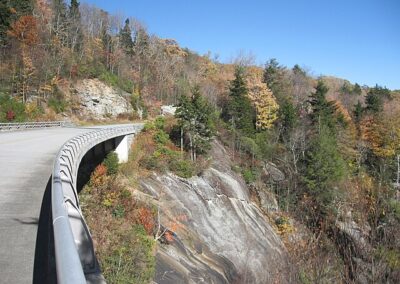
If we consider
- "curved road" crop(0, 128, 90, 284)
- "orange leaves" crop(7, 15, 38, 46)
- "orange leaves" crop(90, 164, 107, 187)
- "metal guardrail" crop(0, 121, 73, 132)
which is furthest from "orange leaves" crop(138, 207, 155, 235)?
"orange leaves" crop(7, 15, 38, 46)

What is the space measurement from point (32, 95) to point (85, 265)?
164ft

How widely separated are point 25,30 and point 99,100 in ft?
47.1

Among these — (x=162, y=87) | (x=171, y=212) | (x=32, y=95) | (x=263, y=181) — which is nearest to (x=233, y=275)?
(x=171, y=212)

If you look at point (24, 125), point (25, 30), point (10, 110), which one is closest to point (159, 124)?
point (24, 125)

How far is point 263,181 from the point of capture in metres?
45.1

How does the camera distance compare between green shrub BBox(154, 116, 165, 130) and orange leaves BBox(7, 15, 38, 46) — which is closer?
green shrub BBox(154, 116, 165, 130)

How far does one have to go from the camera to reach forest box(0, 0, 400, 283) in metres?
35.6

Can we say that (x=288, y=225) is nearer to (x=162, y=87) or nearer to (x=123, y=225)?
(x=123, y=225)

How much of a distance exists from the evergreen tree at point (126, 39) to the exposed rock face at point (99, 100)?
20841mm

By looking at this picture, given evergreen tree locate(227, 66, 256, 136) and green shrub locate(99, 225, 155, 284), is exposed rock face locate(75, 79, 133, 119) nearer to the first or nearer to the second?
evergreen tree locate(227, 66, 256, 136)

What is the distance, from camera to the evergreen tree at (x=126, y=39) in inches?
3157

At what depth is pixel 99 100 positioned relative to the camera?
57.2 meters

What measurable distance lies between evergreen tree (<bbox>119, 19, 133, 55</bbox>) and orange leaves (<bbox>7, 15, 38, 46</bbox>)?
29.3 metres

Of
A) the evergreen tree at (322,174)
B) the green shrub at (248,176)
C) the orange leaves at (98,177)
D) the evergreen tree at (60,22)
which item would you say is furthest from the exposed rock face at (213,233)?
the evergreen tree at (60,22)
